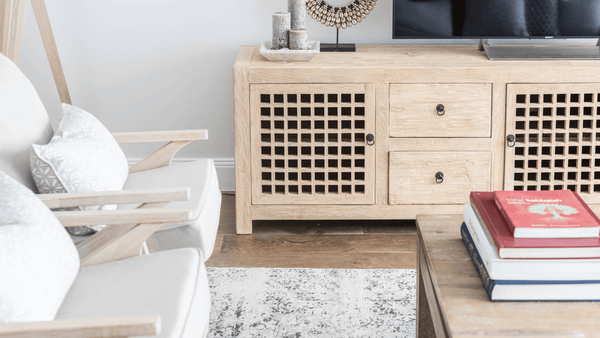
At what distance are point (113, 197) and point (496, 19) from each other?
1890 mm

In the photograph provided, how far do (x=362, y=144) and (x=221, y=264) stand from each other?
76 cm

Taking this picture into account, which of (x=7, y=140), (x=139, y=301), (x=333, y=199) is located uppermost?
(x=7, y=140)

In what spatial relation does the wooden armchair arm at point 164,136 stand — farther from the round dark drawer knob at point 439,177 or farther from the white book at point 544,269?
the white book at point 544,269

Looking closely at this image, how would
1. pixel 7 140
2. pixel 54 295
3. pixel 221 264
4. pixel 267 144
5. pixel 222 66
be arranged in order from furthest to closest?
1. pixel 222 66
2. pixel 267 144
3. pixel 221 264
4. pixel 7 140
5. pixel 54 295

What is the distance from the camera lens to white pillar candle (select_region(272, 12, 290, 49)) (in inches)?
105

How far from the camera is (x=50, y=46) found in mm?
2846

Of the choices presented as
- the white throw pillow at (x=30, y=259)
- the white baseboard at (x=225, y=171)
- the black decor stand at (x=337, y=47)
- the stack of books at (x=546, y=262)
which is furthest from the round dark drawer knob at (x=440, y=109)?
the white throw pillow at (x=30, y=259)

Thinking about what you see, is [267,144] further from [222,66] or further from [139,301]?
[139,301]

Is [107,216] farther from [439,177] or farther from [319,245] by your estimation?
[439,177]

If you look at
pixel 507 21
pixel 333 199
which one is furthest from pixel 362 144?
pixel 507 21

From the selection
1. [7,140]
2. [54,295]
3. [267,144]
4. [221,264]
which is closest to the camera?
[54,295]

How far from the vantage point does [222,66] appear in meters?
3.12

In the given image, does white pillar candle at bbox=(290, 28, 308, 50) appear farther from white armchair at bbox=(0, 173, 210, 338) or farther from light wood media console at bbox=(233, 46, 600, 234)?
white armchair at bbox=(0, 173, 210, 338)

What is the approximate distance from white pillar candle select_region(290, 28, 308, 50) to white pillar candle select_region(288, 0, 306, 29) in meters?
0.13
